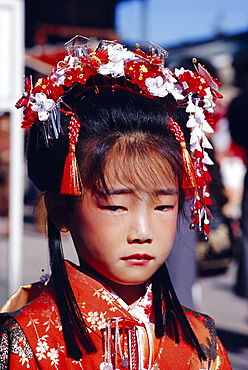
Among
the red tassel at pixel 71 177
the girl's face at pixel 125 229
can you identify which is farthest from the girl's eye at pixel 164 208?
the red tassel at pixel 71 177

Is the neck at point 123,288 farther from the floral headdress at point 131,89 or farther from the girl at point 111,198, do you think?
the floral headdress at point 131,89

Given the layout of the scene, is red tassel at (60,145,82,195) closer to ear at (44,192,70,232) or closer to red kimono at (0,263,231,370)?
ear at (44,192,70,232)

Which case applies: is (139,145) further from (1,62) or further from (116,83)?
(1,62)

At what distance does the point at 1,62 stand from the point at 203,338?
107 inches

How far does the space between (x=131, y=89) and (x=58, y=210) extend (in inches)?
13.5

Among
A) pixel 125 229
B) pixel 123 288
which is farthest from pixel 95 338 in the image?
pixel 125 229

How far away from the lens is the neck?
1.38m

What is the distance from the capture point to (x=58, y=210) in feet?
4.64

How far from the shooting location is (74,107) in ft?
4.47

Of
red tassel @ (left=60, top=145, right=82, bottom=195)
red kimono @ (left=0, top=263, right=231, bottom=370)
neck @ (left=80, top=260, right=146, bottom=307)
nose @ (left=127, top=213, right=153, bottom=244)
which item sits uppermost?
red tassel @ (left=60, top=145, right=82, bottom=195)

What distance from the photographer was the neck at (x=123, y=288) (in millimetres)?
1384

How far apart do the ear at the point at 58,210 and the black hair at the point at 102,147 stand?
0.07 ft

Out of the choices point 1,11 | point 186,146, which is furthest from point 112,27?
point 186,146

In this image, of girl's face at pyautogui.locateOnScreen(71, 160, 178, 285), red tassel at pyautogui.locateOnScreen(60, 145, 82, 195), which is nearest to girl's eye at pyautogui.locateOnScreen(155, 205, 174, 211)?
girl's face at pyautogui.locateOnScreen(71, 160, 178, 285)
